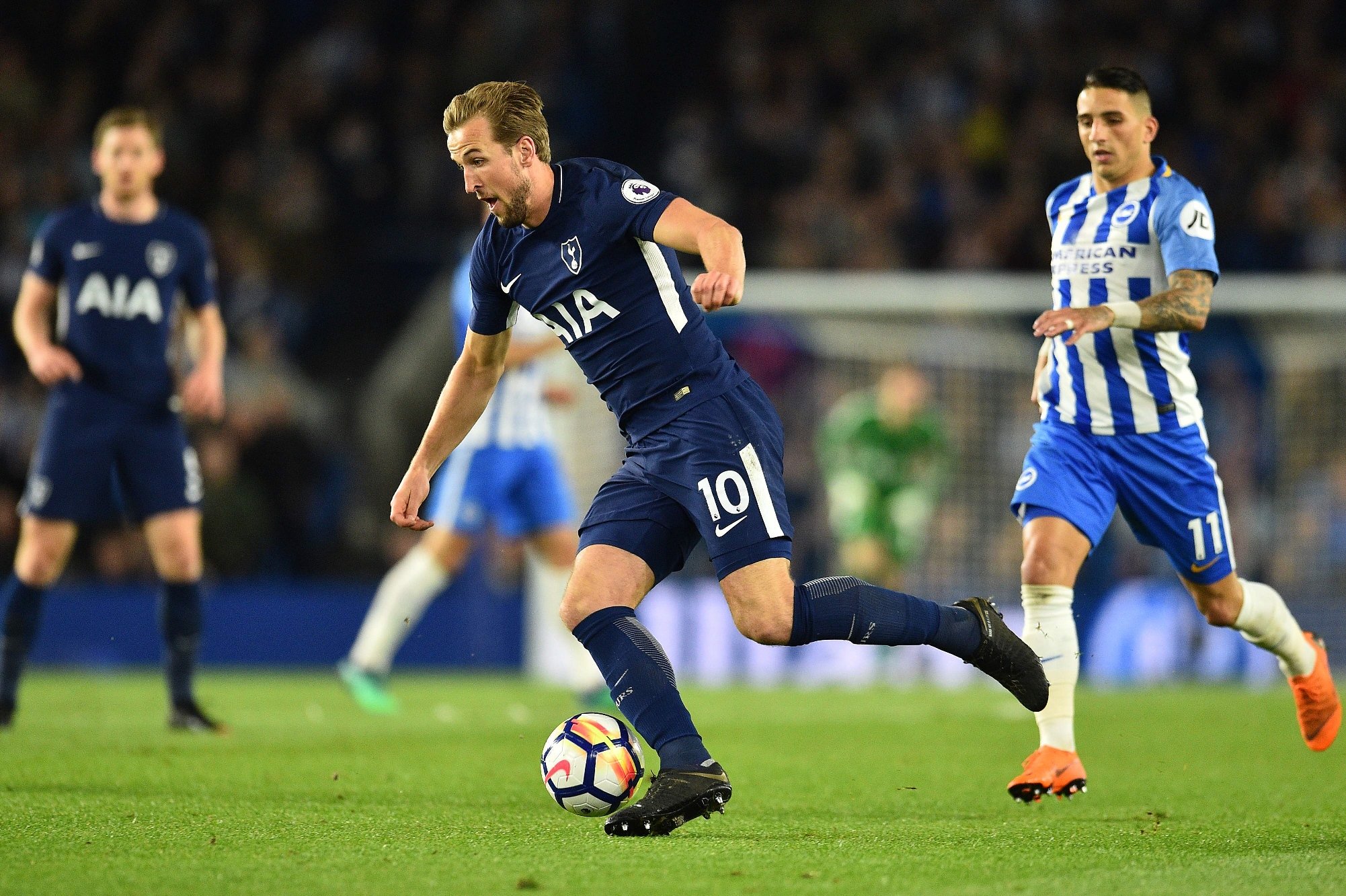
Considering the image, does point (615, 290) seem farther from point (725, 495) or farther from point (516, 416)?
point (516, 416)

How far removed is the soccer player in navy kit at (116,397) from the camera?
7586 mm

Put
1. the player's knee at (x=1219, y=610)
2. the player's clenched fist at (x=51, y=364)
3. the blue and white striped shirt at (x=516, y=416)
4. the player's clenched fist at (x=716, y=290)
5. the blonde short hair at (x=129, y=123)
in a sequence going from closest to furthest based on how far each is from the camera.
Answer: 1. the player's clenched fist at (x=716, y=290)
2. the player's knee at (x=1219, y=610)
3. the player's clenched fist at (x=51, y=364)
4. the blonde short hair at (x=129, y=123)
5. the blue and white striped shirt at (x=516, y=416)

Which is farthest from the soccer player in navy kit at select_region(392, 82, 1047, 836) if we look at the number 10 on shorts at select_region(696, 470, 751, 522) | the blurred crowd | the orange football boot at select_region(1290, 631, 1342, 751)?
the blurred crowd

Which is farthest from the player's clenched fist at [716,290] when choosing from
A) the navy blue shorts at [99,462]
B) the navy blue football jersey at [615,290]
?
the navy blue shorts at [99,462]

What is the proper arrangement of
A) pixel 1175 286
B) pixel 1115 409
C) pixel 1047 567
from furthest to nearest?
pixel 1115 409 → pixel 1047 567 → pixel 1175 286

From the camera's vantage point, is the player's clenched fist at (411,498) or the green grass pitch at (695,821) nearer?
the green grass pitch at (695,821)

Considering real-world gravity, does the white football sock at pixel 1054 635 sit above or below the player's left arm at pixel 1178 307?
below

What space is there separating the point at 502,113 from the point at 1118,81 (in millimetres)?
2189

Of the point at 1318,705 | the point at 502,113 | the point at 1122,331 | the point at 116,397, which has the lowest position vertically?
the point at 1318,705

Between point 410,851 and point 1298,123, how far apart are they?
1433cm

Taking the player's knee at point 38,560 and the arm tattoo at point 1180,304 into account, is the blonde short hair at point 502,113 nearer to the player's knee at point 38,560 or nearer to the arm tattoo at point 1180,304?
the arm tattoo at point 1180,304

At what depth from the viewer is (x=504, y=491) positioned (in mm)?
9016

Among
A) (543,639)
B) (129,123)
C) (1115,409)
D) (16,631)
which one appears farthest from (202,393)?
(543,639)

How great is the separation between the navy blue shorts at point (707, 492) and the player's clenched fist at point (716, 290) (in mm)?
699
